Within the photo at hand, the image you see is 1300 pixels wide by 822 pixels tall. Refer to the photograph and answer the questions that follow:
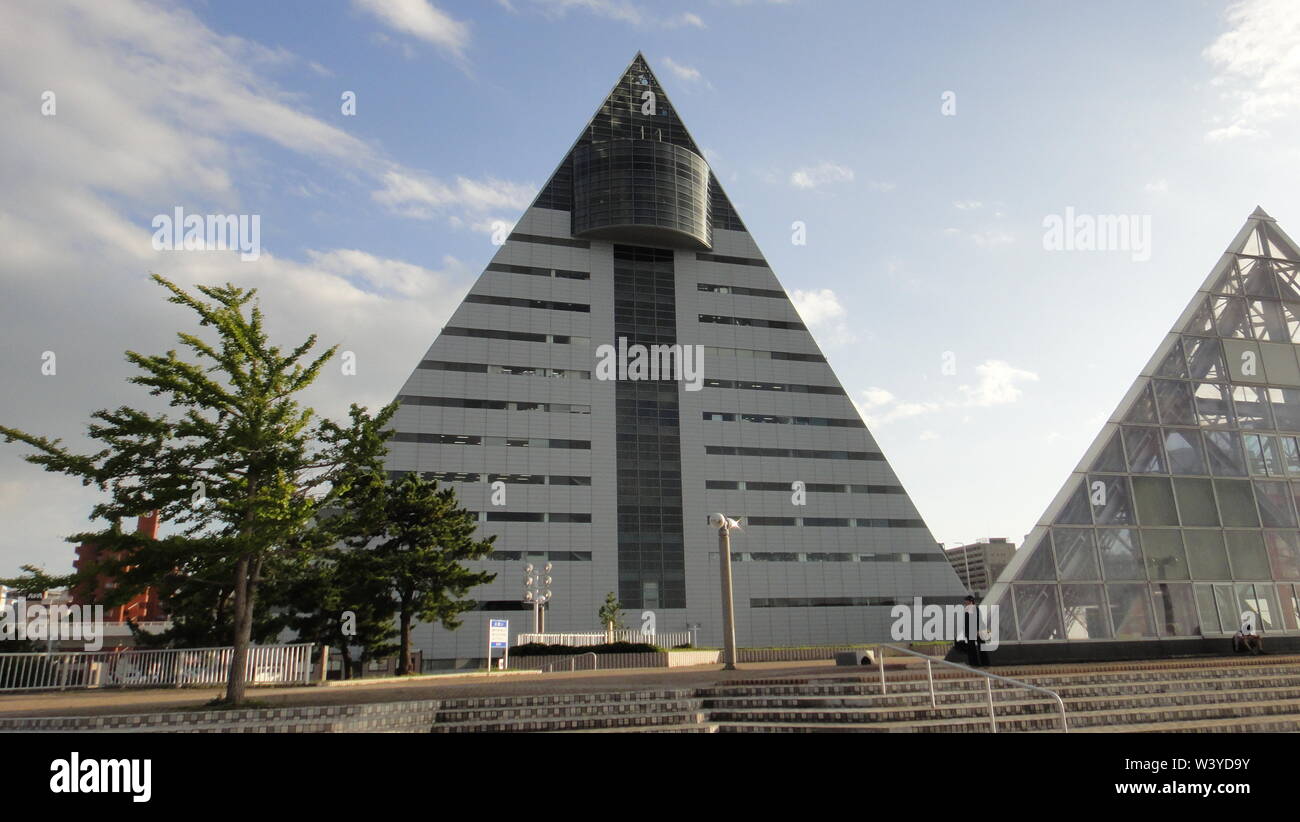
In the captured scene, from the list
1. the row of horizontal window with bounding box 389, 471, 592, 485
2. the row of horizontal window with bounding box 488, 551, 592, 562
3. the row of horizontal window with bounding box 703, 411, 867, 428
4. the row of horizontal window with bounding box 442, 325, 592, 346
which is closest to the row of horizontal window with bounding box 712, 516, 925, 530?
the row of horizontal window with bounding box 703, 411, 867, 428

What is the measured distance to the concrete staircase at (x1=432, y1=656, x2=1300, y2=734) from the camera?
1260 centimetres

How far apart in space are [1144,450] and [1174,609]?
17.5ft

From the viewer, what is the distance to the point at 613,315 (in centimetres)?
6431

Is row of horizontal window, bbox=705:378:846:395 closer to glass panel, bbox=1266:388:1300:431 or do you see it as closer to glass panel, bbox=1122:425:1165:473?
glass panel, bbox=1266:388:1300:431

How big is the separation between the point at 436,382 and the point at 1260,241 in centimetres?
5057

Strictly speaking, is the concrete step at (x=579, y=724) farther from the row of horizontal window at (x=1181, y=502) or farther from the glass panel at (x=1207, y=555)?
the glass panel at (x=1207, y=555)

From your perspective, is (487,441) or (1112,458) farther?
(487,441)

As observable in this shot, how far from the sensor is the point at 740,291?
67750 millimetres

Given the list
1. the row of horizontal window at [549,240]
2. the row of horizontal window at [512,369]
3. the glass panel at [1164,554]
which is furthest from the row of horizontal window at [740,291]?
the glass panel at [1164,554]

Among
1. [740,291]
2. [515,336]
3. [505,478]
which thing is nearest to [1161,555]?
[505,478]

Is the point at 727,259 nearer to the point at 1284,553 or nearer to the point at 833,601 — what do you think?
the point at 833,601

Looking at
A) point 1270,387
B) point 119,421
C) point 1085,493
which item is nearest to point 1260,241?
point 1270,387
